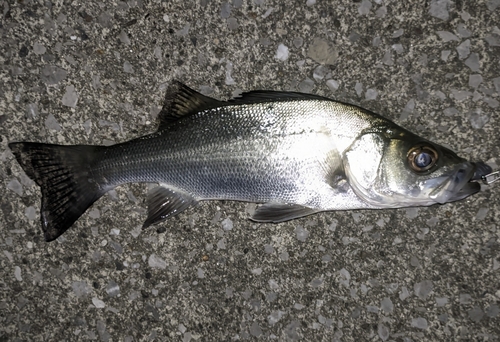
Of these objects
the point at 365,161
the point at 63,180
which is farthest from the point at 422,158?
the point at 63,180

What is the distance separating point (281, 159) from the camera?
189 cm

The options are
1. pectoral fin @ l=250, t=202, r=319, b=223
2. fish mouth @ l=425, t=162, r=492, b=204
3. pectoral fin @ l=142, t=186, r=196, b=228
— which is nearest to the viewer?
fish mouth @ l=425, t=162, r=492, b=204

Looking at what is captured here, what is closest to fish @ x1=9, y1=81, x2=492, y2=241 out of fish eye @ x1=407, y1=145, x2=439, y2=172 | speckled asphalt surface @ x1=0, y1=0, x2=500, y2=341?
fish eye @ x1=407, y1=145, x2=439, y2=172

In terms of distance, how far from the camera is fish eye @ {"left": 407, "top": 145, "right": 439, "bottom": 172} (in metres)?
1.80

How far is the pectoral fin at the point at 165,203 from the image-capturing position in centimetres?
209

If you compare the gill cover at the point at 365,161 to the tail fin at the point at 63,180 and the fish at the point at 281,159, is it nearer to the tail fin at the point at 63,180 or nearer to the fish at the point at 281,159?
the fish at the point at 281,159

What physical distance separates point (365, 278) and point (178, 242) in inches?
44.3

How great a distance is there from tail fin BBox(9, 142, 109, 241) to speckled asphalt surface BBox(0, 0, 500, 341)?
0.21m

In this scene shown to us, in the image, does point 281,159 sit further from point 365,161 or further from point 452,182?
point 452,182

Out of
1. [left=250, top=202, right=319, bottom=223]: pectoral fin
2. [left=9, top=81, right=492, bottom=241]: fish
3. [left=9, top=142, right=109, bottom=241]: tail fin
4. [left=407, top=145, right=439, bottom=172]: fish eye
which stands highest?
[left=407, top=145, right=439, bottom=172]: fish eye

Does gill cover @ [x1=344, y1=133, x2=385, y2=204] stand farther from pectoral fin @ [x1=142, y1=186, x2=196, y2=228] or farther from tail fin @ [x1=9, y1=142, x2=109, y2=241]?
tail fin @ [x1=9, y1=142, x2=109, y2=241]

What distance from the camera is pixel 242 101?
2.00 m

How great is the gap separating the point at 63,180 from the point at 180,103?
0.79 metres

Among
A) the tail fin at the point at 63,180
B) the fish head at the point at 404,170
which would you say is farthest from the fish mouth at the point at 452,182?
the tail fin at the point at 63,180
